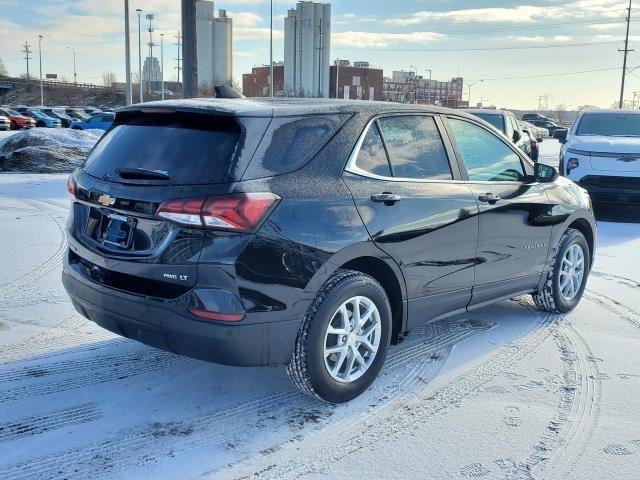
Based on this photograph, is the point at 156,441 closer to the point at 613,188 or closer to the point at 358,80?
the point at 613,188

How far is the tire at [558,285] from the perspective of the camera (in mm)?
5523

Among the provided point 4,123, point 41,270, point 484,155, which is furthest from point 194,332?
point 4,123

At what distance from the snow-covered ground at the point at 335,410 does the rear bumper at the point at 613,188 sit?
5807 mm

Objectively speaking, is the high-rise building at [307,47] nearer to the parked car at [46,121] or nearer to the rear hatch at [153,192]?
the parked car at [46,121]

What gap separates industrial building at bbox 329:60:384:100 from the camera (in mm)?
103812

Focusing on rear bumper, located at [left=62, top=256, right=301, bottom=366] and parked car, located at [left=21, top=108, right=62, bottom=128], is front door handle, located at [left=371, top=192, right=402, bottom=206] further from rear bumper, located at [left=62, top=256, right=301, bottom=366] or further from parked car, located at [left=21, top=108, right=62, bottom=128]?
parked car, located at [left=21, top=108, right=62, bottom=128]

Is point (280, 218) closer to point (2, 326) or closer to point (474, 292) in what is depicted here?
point (474, 292)

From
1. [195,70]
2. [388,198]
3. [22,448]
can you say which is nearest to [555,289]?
[388,198]

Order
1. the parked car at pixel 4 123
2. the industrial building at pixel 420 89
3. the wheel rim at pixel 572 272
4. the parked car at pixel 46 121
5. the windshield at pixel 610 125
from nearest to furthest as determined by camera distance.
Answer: the wheel rim at pixel 572 272 → the windshield at pixel 610 125 → the parked car at pixel 4 123 → the parked car at pixel 46 121 → the industrial building at pixel 420 89

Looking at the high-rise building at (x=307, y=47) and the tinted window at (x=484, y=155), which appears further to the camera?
the high-rise building at (x=307, y=47)

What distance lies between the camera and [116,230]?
3.57 meters

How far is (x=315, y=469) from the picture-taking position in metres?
3.13

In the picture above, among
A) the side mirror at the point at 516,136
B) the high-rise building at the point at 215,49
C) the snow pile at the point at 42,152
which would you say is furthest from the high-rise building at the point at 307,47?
the side mirror at the point at 516,136

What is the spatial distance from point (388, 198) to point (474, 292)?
3.96 feet
